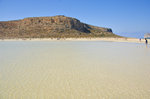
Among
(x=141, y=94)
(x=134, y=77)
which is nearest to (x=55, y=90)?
(x=141, y=94)

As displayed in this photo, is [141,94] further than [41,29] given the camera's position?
No

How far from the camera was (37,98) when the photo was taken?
2963mm

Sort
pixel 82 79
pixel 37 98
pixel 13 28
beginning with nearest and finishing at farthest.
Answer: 1. pixel 37 98
2. pixel 82 79
3. pixel 13 28

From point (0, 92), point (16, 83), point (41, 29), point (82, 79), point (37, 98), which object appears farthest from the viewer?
point (41, 29)

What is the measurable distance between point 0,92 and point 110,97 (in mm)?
2623

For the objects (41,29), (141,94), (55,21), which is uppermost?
(55,21)

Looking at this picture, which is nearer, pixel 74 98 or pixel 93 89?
pixel 74 98

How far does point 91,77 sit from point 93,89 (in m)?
0.92

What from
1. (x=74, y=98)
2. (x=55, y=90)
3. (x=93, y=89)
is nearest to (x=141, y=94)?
(x=93, y=89)

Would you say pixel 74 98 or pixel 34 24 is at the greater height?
pixel 34 24

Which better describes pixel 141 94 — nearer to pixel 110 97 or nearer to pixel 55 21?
pixel 110 97

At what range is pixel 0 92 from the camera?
3.23 meters

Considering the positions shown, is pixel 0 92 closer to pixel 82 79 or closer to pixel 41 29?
pixel 82 79

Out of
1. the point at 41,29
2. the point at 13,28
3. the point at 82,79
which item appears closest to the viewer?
the point at 82,79
